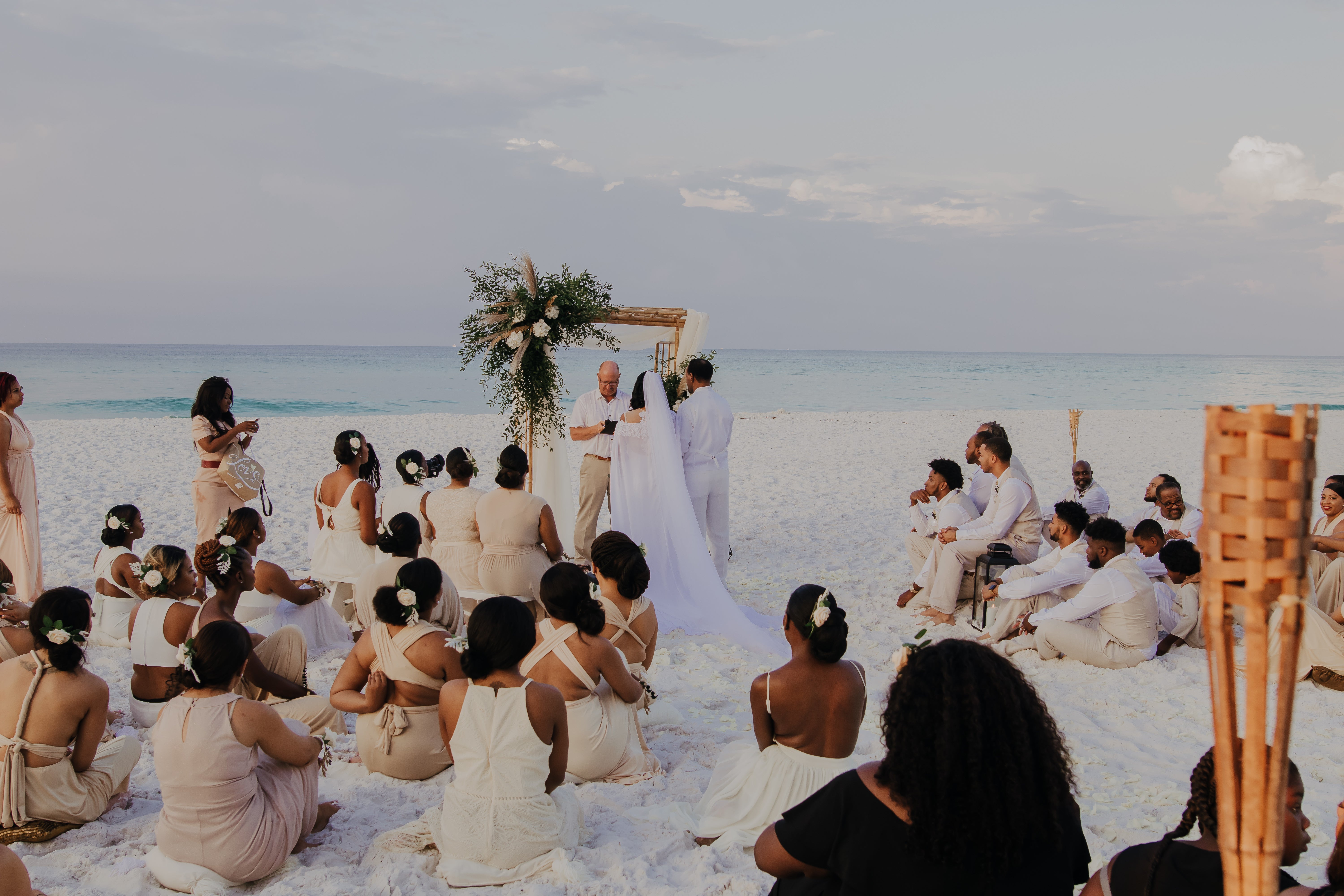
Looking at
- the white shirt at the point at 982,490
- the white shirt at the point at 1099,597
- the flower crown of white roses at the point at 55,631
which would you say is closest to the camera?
the flower crown of white roses at the point at 55,631

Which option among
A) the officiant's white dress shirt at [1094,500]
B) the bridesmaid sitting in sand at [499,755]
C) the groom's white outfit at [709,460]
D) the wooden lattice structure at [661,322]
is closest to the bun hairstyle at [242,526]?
the bridesmaid sitting in sand at [499,755]

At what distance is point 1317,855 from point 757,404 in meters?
38.2

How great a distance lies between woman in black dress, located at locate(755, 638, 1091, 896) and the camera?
2.03 meters

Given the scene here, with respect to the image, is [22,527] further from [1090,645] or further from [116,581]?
[1090,645]

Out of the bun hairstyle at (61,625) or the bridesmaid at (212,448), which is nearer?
the bun hairstyle at (61,625)

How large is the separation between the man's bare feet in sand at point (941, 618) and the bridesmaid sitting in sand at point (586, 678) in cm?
354

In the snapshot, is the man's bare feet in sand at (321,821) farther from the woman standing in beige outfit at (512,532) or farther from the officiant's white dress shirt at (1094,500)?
the officiant's white dress shirt at (1094,500)

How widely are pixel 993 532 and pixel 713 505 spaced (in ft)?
8.20

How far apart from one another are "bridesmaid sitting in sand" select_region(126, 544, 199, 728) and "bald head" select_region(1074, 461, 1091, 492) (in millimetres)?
7604

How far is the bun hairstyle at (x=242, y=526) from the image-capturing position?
5.07m

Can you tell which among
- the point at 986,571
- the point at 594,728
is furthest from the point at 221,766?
the point at 986,571

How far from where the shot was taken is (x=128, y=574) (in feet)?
19.1

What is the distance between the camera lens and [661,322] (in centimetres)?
893

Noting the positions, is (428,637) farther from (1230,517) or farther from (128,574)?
(1230,517)
